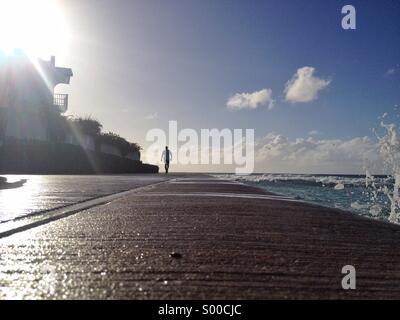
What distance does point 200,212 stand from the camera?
5156 millimetres

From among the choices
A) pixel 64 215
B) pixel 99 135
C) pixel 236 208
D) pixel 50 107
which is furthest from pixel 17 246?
pixel 99 135

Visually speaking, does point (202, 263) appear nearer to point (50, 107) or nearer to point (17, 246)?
point (17, 246)

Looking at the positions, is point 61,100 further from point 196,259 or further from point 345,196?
point 196,259

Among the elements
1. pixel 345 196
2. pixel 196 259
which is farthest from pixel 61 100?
pixel 196 259

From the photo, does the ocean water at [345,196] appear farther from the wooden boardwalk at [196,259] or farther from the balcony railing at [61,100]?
the balcony railing at [61,100]

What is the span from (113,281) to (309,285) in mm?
822

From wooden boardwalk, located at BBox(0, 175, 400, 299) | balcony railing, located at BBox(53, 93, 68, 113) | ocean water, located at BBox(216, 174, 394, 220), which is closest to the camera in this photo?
wooden boardwalk, located at BBox(0, 175, 400, 299)

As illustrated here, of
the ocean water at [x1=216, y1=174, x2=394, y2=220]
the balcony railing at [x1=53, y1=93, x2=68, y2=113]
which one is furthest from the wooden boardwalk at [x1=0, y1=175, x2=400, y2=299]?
the balcony railing at [x1=53, y1=93, x2=68, y2=113]

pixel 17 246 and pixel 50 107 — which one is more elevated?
pixel 50 107

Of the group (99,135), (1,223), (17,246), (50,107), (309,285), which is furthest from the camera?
(99,135)

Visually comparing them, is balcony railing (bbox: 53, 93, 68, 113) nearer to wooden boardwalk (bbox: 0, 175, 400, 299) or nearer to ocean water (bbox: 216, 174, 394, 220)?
ocean water (bbox: 216, 174, 394, 220)

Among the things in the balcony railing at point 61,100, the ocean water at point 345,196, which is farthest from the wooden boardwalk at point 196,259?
the balcony railing at point 61,100

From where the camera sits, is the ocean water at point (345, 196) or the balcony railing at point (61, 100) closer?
the ocean water at point (345, 196)

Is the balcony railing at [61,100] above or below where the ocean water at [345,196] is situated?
above
